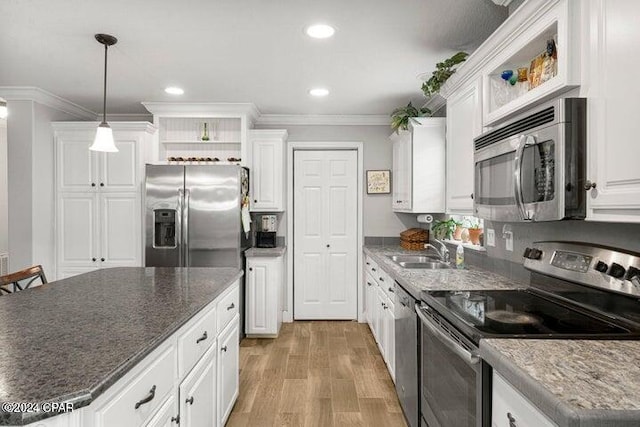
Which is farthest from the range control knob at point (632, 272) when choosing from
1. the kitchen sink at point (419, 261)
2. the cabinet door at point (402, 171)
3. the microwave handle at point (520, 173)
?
the cabinet door at point (402, 171)

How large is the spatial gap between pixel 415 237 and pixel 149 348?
3.17m

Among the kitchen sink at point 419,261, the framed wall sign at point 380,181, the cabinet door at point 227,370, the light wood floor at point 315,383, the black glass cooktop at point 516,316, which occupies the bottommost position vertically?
the light wood floor at point 315,383

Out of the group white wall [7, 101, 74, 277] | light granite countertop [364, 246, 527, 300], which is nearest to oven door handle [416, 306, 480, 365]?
light granite countertop [364, 246, 527, 300]

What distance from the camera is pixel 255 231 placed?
4395 mm

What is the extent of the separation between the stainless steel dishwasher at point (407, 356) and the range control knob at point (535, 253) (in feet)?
2.00

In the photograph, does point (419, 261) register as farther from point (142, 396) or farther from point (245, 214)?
point (142, 396)

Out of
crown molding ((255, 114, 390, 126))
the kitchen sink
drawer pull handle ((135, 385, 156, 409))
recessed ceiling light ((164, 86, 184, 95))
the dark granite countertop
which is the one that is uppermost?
recessed ceiling light ((164, 86, 184, 95))

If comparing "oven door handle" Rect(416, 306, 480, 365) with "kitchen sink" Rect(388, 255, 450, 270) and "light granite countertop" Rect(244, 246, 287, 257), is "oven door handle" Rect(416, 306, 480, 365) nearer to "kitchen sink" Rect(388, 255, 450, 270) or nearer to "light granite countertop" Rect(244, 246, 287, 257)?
"kitchen sink" Rect(388, 255, 450, 270)

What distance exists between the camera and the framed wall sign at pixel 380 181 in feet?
14.7

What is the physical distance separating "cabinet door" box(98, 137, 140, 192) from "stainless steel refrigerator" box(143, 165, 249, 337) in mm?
265

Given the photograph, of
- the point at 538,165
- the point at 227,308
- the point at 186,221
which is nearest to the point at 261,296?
the point at 186,221

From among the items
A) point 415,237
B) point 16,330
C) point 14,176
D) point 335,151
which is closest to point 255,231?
point 335,151

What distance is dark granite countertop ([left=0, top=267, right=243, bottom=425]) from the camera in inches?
35.7

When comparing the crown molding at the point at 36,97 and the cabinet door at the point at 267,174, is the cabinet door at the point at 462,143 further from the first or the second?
the crown molding at the point at 36,97
